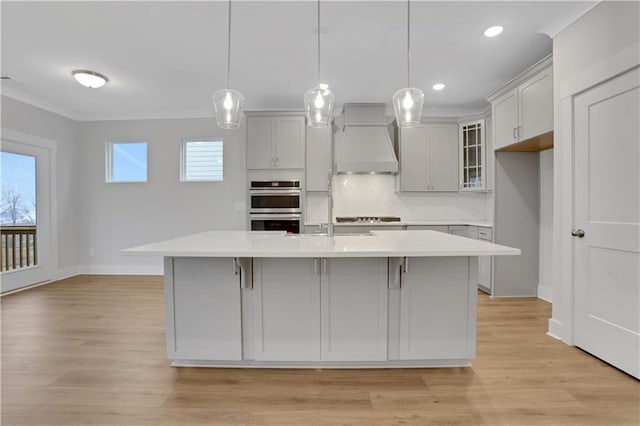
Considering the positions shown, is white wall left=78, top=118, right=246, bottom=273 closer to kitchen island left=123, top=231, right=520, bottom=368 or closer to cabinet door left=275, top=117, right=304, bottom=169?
cabinet door left=275, top=117, right=304, bottom=169

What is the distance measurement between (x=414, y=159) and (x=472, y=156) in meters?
0.82

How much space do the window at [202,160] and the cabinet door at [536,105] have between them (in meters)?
4.23

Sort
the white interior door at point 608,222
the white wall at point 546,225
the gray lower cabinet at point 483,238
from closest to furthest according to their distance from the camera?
the white interior door at point 608,222
the white wall at point 546,225
the gray lower cabinet at point 483,238

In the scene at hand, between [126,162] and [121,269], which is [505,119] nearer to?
[126,162]

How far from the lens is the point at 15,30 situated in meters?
2.87

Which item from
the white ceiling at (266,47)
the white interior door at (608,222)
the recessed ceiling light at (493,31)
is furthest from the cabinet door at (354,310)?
the recessed ceiling light at (493,31)

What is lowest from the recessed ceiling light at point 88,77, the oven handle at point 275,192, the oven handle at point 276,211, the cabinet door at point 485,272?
the cabinet door at point 485,272

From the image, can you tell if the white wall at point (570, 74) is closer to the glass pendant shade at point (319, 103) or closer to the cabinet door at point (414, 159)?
the glass pendant shade at point (319, 103)

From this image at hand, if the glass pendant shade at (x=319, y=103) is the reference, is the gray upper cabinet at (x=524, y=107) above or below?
above

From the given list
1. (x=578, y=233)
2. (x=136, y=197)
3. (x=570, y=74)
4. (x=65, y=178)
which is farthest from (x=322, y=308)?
(x=65, y=178)

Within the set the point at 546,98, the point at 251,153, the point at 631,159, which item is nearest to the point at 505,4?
the point at 546,98

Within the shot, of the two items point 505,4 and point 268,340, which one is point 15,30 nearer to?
point 268,340

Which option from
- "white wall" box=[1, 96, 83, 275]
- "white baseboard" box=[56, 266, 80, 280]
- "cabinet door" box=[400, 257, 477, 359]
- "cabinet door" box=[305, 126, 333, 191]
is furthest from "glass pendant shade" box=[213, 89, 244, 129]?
"white baseboard" box=[56, 266, 80, 280]

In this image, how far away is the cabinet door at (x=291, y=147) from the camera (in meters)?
4.74
